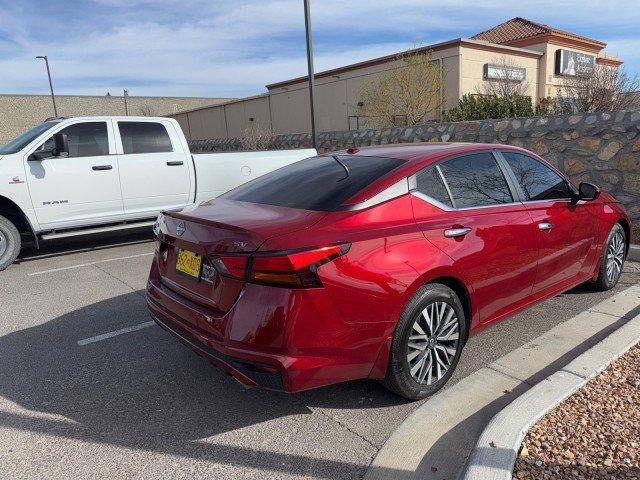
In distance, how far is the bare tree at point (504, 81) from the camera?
24.8m

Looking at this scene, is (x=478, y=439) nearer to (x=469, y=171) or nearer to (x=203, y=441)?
(x=203, y=441)

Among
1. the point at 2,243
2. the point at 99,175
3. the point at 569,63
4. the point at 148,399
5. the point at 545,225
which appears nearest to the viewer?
the point at 148,399

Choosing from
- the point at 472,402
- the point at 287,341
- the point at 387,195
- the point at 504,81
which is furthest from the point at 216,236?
Result: the point at 504,81

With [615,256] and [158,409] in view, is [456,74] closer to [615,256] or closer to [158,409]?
[615,256]

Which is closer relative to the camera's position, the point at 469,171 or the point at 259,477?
the point at 259,477

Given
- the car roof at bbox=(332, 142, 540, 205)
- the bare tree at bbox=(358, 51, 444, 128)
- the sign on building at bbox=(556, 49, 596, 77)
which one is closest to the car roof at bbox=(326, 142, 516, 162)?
the car roof at bbox=(332, 142, 540, 205)

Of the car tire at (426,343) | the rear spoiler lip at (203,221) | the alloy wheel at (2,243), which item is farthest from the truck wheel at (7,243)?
the car tire at (426,343)

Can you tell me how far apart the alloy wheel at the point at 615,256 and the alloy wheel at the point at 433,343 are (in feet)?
8.67

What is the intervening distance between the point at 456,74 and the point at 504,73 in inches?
171

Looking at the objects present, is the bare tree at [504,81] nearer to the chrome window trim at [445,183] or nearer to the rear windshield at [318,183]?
the rear windshield at [318,183]

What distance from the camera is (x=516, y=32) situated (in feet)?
107

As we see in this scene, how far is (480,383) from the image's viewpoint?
3.44 meters

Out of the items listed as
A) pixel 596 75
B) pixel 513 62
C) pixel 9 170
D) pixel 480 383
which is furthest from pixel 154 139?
pixel 513 62

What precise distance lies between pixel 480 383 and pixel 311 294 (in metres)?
1.53
